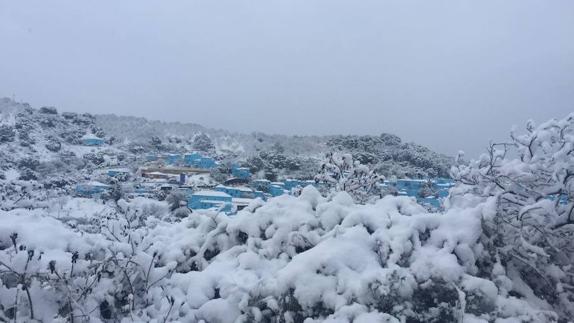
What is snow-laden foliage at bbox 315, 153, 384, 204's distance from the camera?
7.77m

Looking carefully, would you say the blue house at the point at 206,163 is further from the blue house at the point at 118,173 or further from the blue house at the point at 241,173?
the blue house at the point at 118,173

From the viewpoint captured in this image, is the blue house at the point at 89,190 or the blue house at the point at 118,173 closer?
the blue house at the point at 89,190

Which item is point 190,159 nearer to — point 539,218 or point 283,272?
point 283,272

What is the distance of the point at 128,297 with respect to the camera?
303 centimetres

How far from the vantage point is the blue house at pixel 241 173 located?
3203cm

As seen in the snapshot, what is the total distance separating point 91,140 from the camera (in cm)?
4716

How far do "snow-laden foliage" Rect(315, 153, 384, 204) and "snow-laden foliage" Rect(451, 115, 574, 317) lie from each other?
13.6 ft

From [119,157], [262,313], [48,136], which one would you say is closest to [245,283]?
[262,313]

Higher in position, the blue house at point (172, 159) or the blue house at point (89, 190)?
the blue house at point (172, 159)

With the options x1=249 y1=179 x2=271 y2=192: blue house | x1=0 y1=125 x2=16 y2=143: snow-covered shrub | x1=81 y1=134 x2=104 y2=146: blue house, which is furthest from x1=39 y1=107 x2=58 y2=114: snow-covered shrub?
x1=249 y1=179 x2=271 y2=192: blue house

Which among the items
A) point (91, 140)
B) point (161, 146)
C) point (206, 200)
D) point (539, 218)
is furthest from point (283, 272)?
point (161, 146)

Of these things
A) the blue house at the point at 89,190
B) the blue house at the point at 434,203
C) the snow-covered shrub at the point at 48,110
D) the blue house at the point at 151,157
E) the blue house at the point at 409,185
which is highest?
the snow-covered shrub at the point at 48,110

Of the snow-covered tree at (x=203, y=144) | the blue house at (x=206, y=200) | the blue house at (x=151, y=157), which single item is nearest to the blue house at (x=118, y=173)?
the blue house at (x=206, y=200)

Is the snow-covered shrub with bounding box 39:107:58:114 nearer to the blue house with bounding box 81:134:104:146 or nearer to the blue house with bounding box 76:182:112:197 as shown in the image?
the blue house with bounding box 81:134:104:146
